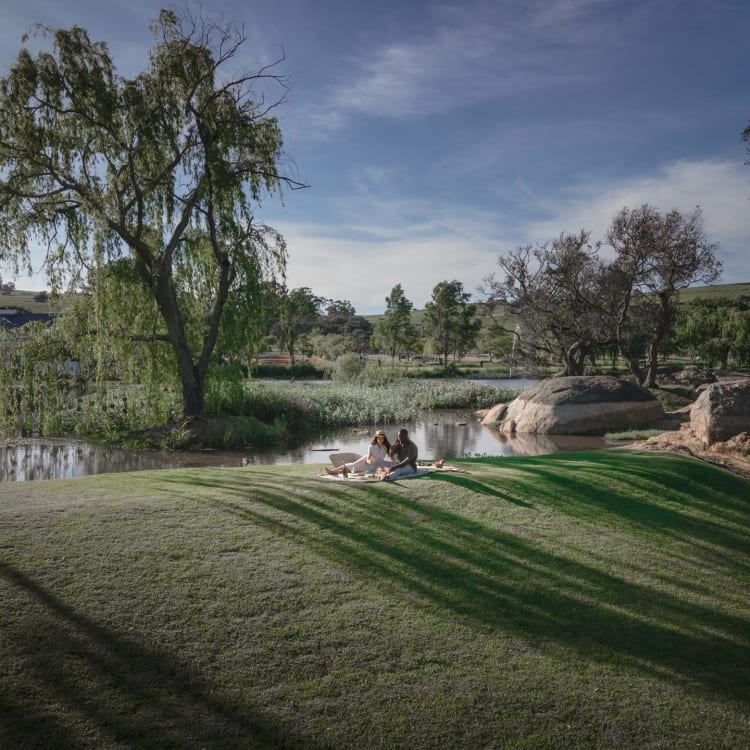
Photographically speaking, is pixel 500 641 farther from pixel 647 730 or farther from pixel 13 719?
pixel 13 719

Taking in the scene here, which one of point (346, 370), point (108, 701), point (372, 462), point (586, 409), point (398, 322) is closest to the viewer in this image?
point (108, 701)

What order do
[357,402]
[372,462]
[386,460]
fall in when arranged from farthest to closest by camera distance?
[357,402] → [386,460] → [372,462]

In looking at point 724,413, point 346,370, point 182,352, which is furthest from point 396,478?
point 346,370

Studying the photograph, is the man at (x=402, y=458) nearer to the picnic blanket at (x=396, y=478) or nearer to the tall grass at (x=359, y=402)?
the picnic blanket at (x=396, y=478)

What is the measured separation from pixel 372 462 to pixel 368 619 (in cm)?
390

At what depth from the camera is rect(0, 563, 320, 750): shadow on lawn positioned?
358 centimetres

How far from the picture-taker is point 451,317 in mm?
62625

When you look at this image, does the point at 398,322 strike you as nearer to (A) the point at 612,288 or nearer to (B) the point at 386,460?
(A) the point at 612,288

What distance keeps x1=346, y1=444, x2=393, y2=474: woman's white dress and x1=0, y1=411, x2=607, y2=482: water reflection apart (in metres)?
5.90

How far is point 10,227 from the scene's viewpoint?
1385 cm

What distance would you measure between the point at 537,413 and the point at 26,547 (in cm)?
1759

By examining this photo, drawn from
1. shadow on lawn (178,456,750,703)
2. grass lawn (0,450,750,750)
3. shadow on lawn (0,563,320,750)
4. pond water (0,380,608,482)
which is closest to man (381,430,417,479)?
shadow on lawn (178,456,750,703)

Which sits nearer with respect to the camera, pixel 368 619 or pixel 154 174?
pixel 368 619

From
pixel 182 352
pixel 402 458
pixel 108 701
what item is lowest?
pixel 108 701
